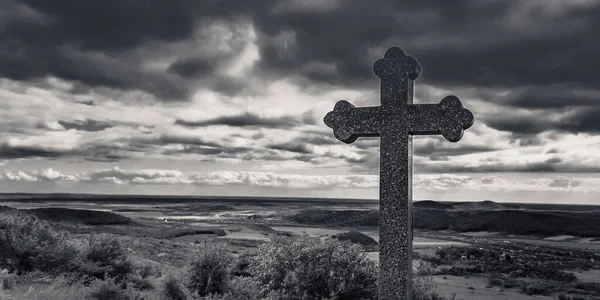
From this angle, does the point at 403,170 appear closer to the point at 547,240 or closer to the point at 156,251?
the point at 156,251

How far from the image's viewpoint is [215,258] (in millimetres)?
10570

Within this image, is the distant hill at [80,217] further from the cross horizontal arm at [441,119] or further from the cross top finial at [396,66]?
the cross horizontal arm at [441,119]

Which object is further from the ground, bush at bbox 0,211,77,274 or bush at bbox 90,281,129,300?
bush at bbox 0,211,77,274

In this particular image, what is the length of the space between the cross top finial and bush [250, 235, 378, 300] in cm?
458

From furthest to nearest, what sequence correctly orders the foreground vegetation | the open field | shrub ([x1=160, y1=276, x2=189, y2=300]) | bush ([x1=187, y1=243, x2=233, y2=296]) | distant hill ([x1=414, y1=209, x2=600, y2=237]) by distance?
1. distant hill ([x1=414, y1=209, x2=600, y2=237])
2. the open field
3. bush ([x1=187, y1=243, x2=233, y2=296])
4. shrub ([x1=160, y1=276, x2=189, y2=300])
5. the foreground vegetation

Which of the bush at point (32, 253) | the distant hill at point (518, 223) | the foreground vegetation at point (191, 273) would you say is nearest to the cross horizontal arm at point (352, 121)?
the foreground vegetation at point (191, 273)

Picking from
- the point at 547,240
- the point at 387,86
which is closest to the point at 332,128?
the point at 387,86

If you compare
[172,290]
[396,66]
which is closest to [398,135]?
[396,66]

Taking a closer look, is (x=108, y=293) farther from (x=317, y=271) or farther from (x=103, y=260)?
(x=317, y=271)

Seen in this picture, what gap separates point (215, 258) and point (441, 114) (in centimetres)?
668

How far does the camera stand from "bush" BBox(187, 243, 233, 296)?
1023 cm

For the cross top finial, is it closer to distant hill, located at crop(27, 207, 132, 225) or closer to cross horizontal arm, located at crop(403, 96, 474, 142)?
cross horizontal arm, located at crop(403, 96, 474, 142)

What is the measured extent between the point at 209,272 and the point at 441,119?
6730 millimetres

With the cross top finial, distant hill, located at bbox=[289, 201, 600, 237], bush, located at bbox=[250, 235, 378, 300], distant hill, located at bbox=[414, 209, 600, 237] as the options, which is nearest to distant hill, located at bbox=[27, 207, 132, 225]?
distant hill, located at bbox=[289, 201, 600, 237]
